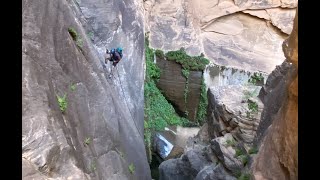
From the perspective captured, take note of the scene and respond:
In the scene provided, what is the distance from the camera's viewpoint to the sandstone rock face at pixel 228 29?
21.6 m

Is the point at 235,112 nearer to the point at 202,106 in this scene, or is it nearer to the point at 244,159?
the point at 244,159

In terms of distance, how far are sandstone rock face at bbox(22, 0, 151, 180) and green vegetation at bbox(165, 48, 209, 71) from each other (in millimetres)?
8422

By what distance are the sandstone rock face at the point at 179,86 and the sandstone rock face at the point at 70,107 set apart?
8.49 metres

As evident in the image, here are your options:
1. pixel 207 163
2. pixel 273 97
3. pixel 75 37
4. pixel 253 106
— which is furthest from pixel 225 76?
pixel 75 37

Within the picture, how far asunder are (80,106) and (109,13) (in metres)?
6.67

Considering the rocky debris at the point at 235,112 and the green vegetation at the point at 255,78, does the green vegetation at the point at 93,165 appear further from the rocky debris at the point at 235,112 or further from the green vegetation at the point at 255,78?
the green vegetation at the point at 255,78

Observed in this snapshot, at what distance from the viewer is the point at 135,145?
39.3 ft

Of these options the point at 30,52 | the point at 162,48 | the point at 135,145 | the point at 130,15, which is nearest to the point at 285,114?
the point at 30,52

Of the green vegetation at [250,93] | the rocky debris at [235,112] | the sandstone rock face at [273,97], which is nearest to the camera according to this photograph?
the sandstone rock face at [273,97]

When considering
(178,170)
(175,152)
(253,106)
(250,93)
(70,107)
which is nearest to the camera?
(70,107)

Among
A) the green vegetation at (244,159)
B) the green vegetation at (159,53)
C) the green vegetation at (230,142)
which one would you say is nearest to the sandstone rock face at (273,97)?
the green vegetation at (244,159)

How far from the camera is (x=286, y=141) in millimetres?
5668

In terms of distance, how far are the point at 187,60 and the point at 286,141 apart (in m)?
16.1

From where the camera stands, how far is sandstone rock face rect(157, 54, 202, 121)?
21.7 meters
